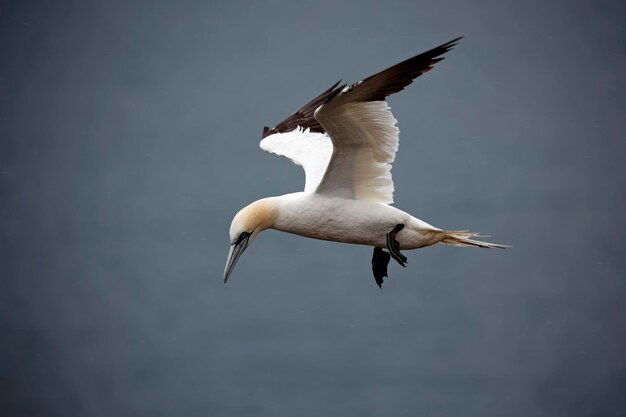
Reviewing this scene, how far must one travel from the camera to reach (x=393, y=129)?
6.50 metres

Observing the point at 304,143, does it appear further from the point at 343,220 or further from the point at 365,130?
the point at 365,130

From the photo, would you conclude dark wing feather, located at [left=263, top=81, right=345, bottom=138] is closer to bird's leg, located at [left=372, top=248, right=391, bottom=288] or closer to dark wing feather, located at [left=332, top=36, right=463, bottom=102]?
bird's leg, located at [left=372, top=248, right=391, bottom=288]

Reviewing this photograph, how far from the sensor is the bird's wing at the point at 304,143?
793 centimetres

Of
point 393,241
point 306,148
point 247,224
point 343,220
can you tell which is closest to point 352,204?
point 343,220

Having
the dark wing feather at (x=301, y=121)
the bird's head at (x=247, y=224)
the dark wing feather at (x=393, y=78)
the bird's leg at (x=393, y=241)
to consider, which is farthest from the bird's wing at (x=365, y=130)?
the dark wing feather at (x=301, y=121)

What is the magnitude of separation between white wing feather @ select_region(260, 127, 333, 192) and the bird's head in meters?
0.99

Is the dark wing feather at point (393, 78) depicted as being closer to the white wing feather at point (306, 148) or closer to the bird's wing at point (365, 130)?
the bird's wing at point (365, 130)

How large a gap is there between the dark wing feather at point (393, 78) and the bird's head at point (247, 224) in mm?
1135

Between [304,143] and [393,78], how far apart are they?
8.94ft

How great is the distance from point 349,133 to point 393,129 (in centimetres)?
32

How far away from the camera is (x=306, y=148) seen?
828cm

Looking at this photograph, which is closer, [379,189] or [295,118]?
[379,189]

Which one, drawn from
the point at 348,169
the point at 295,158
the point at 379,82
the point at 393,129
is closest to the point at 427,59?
the point at 379,82

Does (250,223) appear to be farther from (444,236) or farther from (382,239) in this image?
(444,236)
